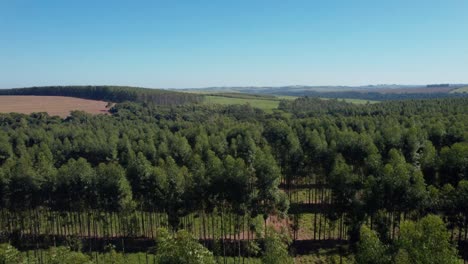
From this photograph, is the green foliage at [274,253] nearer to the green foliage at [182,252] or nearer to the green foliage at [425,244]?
the green foliage at [182,252]

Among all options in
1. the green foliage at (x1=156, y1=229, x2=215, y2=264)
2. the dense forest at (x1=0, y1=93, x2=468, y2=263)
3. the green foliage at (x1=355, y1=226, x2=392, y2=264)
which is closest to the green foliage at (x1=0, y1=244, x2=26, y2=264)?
the dense forest at (x1=0, y1=93, x2=468, y2=263)

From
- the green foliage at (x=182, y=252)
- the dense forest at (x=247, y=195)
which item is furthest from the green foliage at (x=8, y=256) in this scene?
the green foliage at (x=182, y=252)

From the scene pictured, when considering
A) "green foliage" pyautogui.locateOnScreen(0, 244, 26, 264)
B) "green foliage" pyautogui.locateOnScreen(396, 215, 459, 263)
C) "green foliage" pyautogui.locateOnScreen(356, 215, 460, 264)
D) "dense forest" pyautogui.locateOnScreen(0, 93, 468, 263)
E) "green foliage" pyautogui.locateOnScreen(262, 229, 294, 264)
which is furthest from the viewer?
"dense forest" pyautogui.locateOnScreen(0, 93, 468, 263)

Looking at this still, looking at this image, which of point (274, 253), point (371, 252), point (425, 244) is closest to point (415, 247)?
point (425, 244)

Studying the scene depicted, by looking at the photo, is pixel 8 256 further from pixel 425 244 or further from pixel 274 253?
pixel 425 244

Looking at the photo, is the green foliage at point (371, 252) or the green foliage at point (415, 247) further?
the green foliage at point (371, 252)

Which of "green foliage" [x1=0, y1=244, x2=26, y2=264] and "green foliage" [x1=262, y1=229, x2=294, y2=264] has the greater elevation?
"green foliage" [x1=262, y1=229, x2=294, y2=264]

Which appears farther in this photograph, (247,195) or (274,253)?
(247,195)

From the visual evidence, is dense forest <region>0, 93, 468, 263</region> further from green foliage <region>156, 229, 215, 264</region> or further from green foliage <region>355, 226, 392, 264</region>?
green foliage <region>156, 229, 215, 264</region>

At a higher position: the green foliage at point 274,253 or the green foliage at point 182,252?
the green foliage at point 182,252

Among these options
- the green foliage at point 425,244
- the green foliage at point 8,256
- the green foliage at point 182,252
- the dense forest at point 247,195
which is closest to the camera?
the green foliage at point 182,252

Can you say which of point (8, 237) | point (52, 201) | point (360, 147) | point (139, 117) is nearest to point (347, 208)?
point (360, 147)
